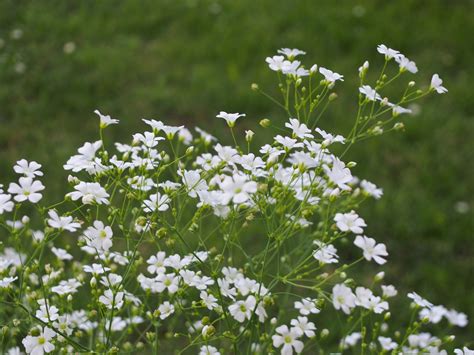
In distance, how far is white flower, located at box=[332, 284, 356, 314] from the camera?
1407mm

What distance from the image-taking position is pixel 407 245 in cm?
332

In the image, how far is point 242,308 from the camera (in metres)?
1.48

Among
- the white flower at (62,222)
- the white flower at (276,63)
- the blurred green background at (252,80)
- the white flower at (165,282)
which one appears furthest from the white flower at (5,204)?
the blurred green background at (252,80)

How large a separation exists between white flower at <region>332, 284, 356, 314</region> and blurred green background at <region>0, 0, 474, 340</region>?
69.3 inches

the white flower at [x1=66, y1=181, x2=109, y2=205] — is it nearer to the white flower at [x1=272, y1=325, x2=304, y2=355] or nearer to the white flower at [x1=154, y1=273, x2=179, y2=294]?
the white flower at [x1=154, y1=273, x2=179, y2=294]

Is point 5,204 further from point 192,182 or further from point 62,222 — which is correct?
point 192,182

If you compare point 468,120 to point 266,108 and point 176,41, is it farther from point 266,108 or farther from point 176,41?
point 176,41

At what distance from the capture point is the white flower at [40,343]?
54.2 inches

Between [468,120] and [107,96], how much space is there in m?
2.30

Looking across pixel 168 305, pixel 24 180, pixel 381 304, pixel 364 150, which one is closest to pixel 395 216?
pixel 364 150

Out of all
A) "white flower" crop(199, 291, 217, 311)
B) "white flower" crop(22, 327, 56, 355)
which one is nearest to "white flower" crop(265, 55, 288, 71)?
"white flower" crop(199, 291, 217, 311)

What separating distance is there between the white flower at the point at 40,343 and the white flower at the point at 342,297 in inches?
24.3

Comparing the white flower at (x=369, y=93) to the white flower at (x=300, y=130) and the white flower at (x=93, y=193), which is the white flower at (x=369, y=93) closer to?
the white flower at (x=300, y=130)

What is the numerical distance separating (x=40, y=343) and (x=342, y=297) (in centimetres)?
67
